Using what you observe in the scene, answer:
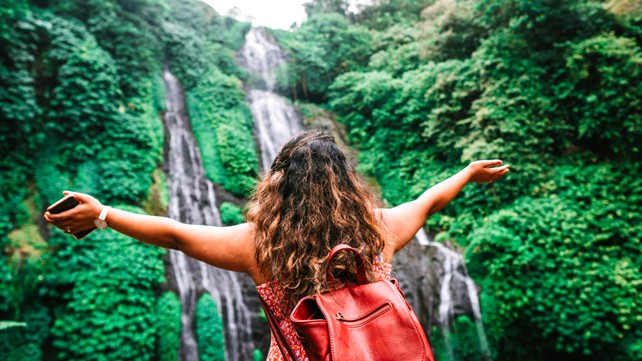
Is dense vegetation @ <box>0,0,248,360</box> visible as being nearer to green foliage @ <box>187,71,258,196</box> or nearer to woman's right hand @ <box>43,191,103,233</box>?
green foliage @ <box>187,71,258,196</box>

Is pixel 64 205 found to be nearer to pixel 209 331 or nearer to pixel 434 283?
pixel 209 331

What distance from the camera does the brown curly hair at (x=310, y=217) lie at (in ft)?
4.16

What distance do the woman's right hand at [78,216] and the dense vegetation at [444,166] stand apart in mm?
4291

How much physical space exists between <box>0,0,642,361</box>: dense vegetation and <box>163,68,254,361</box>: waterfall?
212 millimetres

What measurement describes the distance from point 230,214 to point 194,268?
5.18 feet

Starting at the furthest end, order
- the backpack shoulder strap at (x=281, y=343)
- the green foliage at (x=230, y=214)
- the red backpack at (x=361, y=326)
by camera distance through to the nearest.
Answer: the green foliage at (x=230, y=214) → the backpack shoulder strap at (x=281, y=343) → the red backpack at (x=361, y=326)

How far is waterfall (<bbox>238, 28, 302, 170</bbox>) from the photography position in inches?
395

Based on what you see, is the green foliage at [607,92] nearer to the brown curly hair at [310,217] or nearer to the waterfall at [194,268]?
the brown curly hair at [310,217]

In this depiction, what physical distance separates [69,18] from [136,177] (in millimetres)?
3770

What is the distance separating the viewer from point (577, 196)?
5.46 meters

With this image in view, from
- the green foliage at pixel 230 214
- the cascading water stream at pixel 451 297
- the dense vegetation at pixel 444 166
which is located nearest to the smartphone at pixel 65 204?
the dense vegetation at pixel 444 166

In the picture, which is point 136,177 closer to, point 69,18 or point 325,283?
point 69,18

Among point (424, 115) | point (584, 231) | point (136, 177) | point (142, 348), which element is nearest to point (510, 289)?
point (584, 231)

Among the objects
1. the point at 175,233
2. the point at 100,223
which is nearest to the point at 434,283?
the point at 175,233
